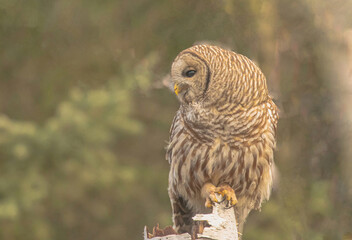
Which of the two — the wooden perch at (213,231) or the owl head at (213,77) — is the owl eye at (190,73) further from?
the wooden perch at (213,231)

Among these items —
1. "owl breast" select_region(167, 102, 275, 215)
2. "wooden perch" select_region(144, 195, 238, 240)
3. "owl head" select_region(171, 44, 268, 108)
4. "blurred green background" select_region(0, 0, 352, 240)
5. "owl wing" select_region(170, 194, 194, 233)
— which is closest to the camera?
"wooden perch" select_region(144, 195, 238, 240)

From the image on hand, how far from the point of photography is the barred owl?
288 cm

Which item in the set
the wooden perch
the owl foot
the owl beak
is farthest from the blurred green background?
the wooden perch

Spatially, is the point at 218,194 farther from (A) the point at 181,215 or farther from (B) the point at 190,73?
(B) the point at 190,73

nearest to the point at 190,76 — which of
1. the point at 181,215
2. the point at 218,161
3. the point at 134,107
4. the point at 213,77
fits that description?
the point at 213,77

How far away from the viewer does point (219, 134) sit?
10.0 ft

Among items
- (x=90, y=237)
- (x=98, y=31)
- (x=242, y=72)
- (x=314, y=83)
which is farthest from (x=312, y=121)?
(x=90, y=237)

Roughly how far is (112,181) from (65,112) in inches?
43.2

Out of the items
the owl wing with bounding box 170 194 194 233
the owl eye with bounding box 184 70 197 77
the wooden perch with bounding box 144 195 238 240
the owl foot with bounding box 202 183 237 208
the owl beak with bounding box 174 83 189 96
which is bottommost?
the wooden perch with bounding box 144 195 238 240

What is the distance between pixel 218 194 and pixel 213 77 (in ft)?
2.01

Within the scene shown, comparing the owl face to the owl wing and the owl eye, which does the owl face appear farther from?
the owl wing

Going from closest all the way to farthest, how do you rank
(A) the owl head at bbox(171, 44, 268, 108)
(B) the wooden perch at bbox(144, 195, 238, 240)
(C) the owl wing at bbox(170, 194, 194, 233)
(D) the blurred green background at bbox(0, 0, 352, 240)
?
(B) the wooden perch at bbox(144, 195, 238, 240)
(A) the owl head at bbox(171, 44, 268, 108)
(C) the owl wing at bbox(170, 194, 194, 233)
(D) the blurred green background at bbox(0, 0, 352, 240)

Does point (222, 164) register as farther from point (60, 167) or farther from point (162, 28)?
point (60, 167)

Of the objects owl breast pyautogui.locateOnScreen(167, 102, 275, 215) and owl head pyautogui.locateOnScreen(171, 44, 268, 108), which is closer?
owl head pyautogui.locateOnScreen(171, 44, 268, 108)
